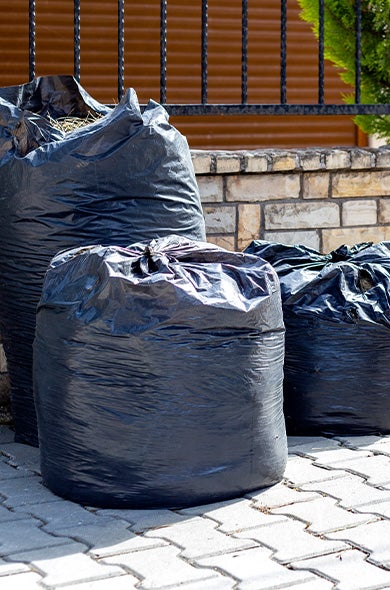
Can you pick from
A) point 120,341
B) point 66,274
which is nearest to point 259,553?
point 120,341

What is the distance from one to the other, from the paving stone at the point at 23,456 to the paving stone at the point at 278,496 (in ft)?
2.80

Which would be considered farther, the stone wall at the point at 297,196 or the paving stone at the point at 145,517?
the stone wall at the point at 297,196

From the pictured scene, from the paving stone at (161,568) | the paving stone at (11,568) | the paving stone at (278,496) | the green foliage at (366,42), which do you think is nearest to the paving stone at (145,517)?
the paving stone at (161,568)

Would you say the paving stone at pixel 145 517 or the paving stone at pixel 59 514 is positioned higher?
the paving stone at pixel 145 517

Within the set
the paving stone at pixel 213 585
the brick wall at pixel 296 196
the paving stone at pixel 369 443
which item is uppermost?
the brick wall at pixel 296 196

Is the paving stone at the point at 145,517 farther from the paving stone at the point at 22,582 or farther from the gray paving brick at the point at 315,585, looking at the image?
the gray paving brick at the point at 315,585

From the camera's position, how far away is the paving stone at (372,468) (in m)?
3.80

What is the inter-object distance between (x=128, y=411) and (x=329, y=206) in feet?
7.64

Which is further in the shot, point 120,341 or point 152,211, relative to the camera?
point 152,211

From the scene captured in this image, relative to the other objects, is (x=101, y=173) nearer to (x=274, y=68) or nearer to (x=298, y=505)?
(x=298, y=505)

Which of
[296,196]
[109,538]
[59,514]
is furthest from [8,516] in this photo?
[296,196]

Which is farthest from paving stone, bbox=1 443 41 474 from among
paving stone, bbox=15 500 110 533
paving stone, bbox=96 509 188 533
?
paving stone, bbox=96 509 188 533

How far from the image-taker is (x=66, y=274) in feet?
11.7

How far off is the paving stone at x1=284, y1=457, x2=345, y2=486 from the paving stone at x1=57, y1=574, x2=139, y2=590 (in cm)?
100
